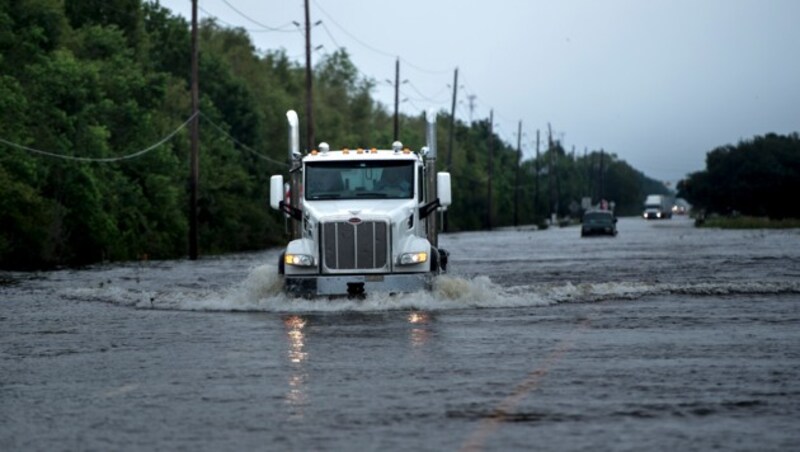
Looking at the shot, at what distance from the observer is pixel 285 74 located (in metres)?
148

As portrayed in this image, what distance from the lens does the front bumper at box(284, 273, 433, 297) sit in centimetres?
2770

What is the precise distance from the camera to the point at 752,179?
516 ft

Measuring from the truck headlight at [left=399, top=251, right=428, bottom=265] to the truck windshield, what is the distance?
147 centimetres

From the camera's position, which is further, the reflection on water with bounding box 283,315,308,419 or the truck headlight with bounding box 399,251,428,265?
the truck headlight with bounding box 399,251,428,265

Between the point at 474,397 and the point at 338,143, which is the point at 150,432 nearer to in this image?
the point at 474,397

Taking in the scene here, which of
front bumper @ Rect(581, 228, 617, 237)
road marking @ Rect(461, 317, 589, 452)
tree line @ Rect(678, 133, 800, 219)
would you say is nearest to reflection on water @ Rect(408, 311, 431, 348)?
road marking @ Rect(461, 317, 589, 452)

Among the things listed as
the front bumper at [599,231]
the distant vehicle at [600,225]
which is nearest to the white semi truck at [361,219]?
the front bumper at [599,231]

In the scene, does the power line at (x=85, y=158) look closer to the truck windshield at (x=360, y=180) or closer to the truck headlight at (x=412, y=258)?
the truck windshield at (x=360, y=180)

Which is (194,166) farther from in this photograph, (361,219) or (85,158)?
(361,219)

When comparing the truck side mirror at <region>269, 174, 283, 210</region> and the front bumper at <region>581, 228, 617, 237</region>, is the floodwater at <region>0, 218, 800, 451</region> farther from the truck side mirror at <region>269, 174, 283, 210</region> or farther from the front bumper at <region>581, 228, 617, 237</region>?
the front bumper at <region>581, 228, 617, 237</region>

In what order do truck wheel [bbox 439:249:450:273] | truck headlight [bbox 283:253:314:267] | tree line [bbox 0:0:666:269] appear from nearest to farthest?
truck headlight [bbox 283:253:314:267] < truck wheel [bbox 439:249:450:273] < tree line [bbox 0:0:666:269]

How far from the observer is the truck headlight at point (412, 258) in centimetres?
2789

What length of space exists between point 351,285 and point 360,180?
2.36 metres

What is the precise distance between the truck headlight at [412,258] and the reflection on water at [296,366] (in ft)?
8.17
